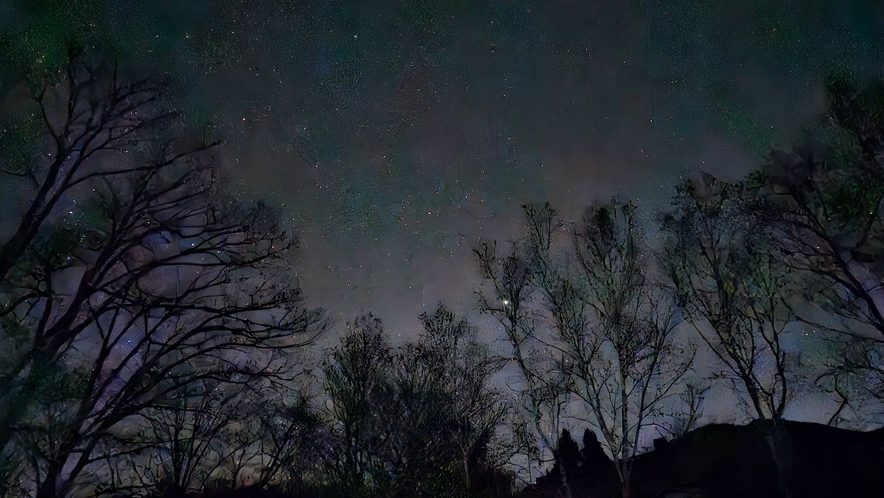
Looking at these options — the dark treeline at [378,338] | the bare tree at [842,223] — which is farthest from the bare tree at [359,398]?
the bare tree at [842,223]

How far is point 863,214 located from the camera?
6.31 metres

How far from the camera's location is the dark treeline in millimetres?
5180

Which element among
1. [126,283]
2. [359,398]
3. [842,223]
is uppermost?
[842,223]

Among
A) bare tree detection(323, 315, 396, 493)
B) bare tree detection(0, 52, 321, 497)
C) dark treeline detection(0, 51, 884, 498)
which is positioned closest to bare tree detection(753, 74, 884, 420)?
dark treeline detection(0, 51, 884, 498)

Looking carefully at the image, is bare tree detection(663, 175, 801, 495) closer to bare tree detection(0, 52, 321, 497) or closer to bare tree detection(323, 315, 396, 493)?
bare tree detection(323, 315, 396, 493)

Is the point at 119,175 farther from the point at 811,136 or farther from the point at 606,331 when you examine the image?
the point at 811,136

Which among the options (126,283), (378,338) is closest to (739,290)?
Answer: (378,338)

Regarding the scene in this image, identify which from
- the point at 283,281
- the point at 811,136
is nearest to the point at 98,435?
the point at 283,281

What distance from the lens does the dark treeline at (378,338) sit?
5180 mm

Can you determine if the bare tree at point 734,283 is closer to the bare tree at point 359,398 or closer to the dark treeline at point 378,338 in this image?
the dark treeline at point 378,338

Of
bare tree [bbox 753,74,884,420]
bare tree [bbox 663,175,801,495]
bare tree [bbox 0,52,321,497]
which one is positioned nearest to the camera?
bare tree [bbox 0,52,321,497]

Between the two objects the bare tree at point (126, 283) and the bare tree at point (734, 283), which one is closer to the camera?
the bare tree at point (126, 283)

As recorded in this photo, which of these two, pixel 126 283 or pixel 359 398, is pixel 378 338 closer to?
pixel 359 398

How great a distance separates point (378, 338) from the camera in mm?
7195
